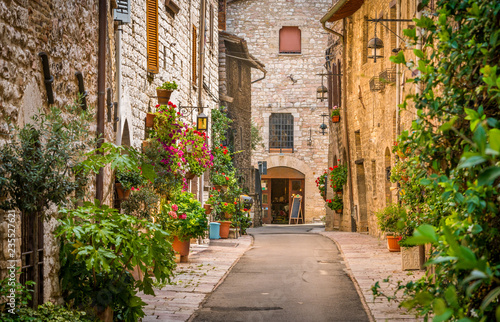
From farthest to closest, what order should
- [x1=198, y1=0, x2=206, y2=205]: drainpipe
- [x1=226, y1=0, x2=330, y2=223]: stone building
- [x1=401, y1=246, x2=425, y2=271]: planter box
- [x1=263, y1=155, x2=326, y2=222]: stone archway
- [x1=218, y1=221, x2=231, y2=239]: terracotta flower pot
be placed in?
[x1=226, y1=0, x2=330, y2=223]: stone building → [x1=263, y1=155, x2=326, y2=222]: stone archway → [x1=218, y1=221, x2=231, y2=239]: terracotta flower pot → [x1=198, y1=0, x2=206, y2=205]: drainpipe → [x1=401, y1=246, x2=425, y2=271]: planter box

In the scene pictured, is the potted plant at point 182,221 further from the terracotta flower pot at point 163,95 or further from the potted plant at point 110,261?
the potted plant at point 110,261

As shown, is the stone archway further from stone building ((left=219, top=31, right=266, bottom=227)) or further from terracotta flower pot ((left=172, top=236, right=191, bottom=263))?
terracotta flower pot ((left=172, top=236, right=191, bottom=263))

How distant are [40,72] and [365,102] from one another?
1481 cm

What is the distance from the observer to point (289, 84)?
33438 mm

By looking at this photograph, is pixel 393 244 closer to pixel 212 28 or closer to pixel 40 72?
pixel 212 28

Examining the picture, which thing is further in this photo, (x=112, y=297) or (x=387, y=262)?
(x=387, y=262)

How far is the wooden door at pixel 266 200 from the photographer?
34000mm

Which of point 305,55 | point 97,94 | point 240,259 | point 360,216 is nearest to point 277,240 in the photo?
point 360,216

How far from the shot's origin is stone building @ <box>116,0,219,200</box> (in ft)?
33.2

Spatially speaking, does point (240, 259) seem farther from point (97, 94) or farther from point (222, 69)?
point (222, 69)

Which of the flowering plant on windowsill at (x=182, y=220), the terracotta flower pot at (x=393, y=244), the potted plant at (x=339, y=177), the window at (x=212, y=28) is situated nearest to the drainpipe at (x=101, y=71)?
the flowering plant on windowsill at (x=182, y=220)

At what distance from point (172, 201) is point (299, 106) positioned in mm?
22004

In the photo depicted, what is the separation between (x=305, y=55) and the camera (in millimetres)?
33375

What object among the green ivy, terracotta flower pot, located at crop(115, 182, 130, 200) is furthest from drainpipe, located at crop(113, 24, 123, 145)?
the green ivy
